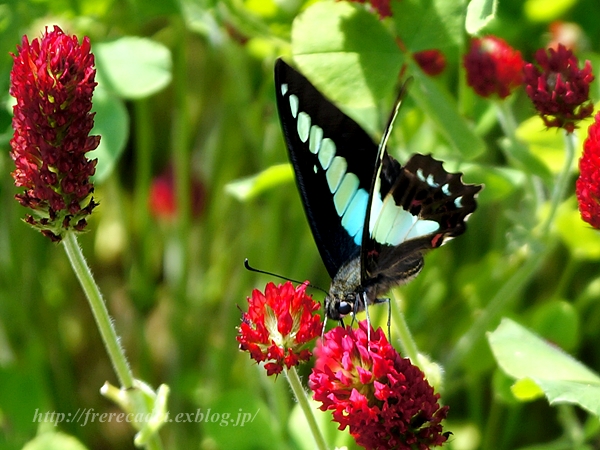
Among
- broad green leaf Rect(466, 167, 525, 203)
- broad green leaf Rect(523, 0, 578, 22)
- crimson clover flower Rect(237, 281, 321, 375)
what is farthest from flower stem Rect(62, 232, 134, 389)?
broad green leaf Rect(523, 0, 578, 22)

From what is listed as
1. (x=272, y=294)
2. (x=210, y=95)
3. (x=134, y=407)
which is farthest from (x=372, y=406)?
(x=210, y=95)

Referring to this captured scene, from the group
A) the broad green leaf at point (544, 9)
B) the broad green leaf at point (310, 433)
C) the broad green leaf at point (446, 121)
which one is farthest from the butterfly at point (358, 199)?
the broad green leaf at point (544, 9)

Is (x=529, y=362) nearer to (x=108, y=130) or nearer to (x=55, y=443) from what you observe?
(x=55, y=443)

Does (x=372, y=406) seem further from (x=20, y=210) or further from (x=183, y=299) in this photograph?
(x=20, y=210)

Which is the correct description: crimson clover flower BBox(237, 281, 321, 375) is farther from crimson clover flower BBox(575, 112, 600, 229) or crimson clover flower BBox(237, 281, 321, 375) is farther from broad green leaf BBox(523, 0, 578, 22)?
broad green leaf BBox(523, 0, 578, 22)

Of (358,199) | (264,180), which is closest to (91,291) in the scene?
(358,199)

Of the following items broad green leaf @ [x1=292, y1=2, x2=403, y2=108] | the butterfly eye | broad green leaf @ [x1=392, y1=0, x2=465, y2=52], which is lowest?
the butterfly eye
